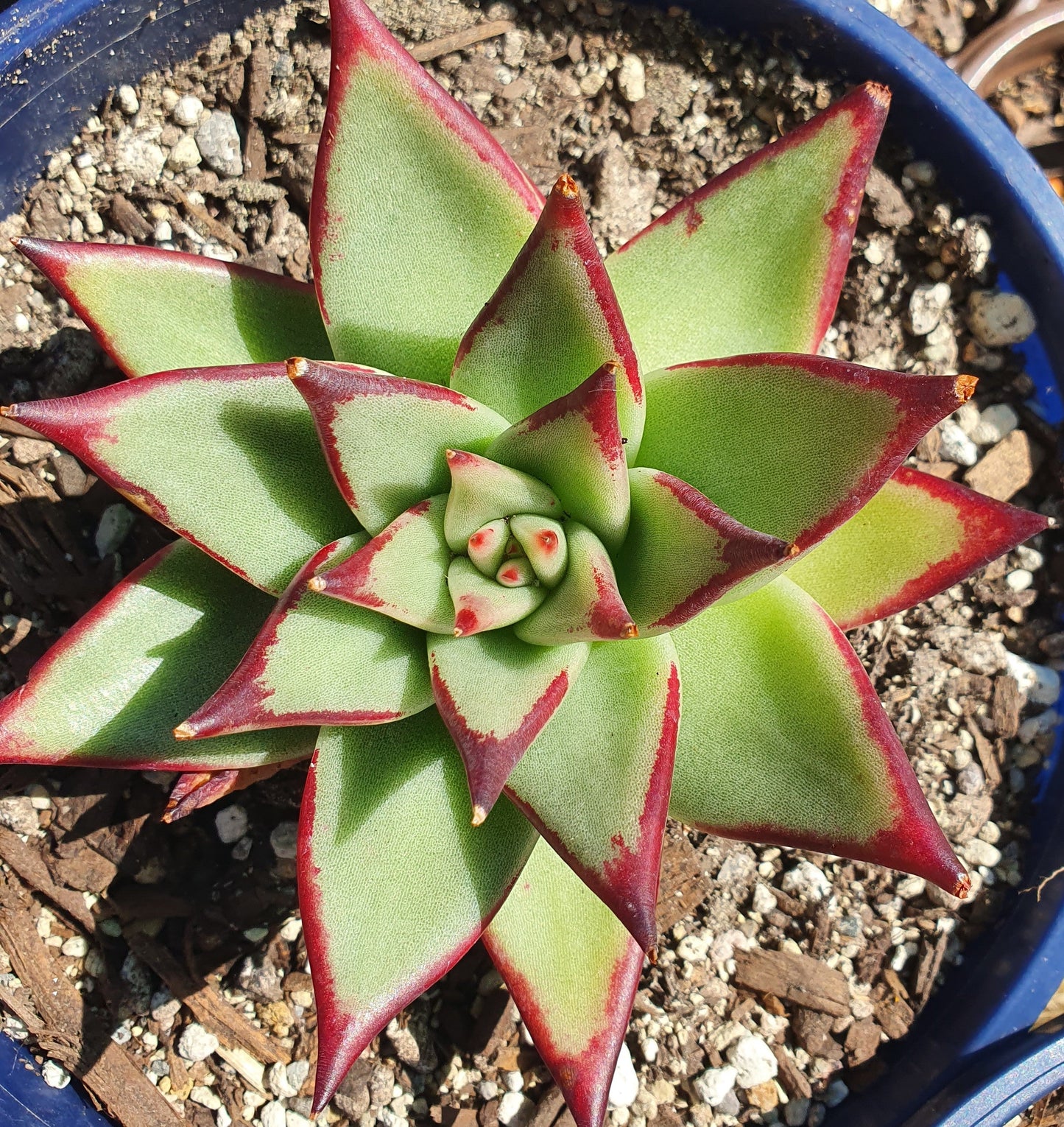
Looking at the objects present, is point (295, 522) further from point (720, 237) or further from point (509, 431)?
point (720, 237)

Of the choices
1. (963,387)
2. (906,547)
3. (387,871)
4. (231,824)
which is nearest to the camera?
A: (963,387)

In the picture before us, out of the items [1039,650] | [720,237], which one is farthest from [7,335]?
[1039,650]

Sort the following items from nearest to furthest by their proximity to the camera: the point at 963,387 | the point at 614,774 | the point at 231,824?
the point at 963,387, the point at 614,774, the point at 231,824

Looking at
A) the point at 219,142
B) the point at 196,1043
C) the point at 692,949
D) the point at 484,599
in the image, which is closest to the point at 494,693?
the point at 484,599

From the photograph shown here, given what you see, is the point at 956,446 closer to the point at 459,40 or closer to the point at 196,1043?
the point at 459,40

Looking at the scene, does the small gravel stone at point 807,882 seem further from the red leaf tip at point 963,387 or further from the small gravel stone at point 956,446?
the red leaf tip at point 963,387

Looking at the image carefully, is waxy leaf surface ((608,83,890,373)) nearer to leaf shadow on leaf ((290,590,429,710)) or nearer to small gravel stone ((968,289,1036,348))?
leaf shadow on leaf ((290,590,429,710))

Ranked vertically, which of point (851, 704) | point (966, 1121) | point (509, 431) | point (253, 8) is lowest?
A: point (966, 1121)
